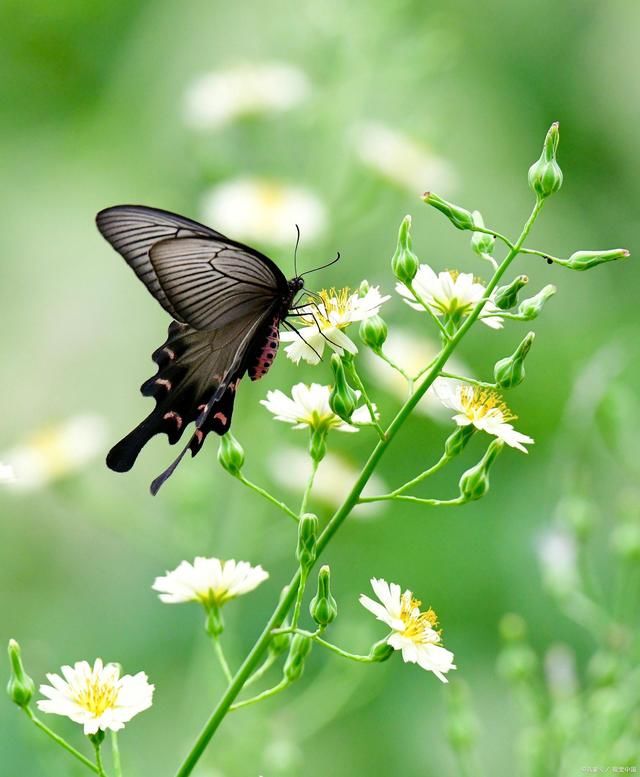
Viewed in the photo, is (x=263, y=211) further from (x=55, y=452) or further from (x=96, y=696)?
(x=96, y=696)

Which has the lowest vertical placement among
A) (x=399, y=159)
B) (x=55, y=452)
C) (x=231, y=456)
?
(x=231, y=456)

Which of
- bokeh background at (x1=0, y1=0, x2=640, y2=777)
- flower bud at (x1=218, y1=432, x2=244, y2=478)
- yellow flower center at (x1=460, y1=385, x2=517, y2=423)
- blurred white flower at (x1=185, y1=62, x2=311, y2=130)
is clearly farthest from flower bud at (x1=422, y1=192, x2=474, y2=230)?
blurred white flower at (x1=185, y1=62, x2=311, y2=130)

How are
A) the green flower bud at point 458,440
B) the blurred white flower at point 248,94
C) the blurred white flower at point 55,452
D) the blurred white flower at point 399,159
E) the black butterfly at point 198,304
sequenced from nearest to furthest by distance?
the green flower bud at point 458,440
the black butterfly at point 198,304
the blurred white flower at point 55,452
the blurred white flower at point 399,159
the blurred white flower at point 248,94

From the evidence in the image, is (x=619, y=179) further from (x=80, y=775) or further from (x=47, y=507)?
(x=80, y=775)

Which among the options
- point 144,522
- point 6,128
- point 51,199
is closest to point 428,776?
point 144,522

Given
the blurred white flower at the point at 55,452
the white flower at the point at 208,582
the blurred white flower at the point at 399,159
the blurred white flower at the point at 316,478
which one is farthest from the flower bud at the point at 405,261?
the blurred white flower at the point at 399,159

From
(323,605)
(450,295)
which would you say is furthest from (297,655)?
(450,295)

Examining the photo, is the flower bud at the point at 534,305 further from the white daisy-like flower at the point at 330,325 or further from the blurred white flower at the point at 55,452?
the blurred white flower at the point at 55,452

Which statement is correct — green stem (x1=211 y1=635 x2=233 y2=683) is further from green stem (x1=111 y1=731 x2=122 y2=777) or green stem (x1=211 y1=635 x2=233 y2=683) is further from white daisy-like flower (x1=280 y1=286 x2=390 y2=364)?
white daisy-like flower (x1=280 y1=286 x2=390 y2=364)
